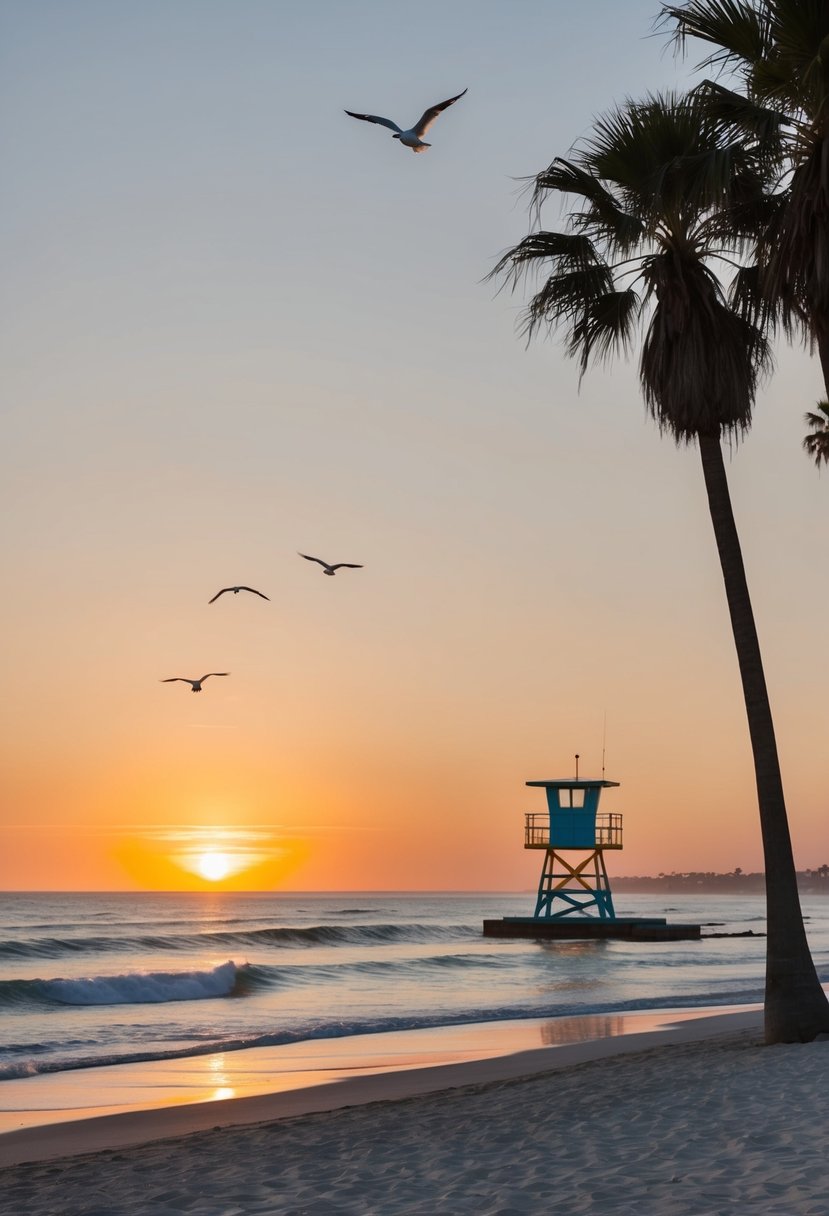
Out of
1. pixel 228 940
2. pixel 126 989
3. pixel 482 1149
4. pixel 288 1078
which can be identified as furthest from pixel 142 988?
pixel 482 1149

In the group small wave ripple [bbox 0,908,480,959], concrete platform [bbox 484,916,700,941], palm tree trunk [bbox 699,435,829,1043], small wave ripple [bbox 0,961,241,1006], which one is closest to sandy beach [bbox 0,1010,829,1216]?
palm tree trunk [bbox 699,435,829,1043]

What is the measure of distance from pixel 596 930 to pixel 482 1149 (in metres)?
43.3

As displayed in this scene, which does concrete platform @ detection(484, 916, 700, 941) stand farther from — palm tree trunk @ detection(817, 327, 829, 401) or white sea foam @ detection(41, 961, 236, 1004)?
palm tree trunk @ detection(817, 327, 829, 401)

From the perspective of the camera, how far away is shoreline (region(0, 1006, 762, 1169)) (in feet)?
36.0

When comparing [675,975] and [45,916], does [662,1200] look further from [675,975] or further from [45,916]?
[45,916]

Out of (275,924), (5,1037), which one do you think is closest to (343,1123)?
(5,1037)

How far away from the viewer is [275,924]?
271 ft

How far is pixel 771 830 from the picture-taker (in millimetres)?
13102

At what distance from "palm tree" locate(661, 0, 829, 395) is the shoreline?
8.08 meters

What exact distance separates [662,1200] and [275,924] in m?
78.8

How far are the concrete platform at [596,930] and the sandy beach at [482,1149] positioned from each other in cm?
3812

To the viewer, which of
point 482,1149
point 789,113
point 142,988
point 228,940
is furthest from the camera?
point 228,940

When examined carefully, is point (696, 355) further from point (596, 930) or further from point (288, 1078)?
point (596, 930)

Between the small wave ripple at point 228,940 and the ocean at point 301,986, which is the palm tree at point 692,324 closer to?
the ocean at point 301,986
